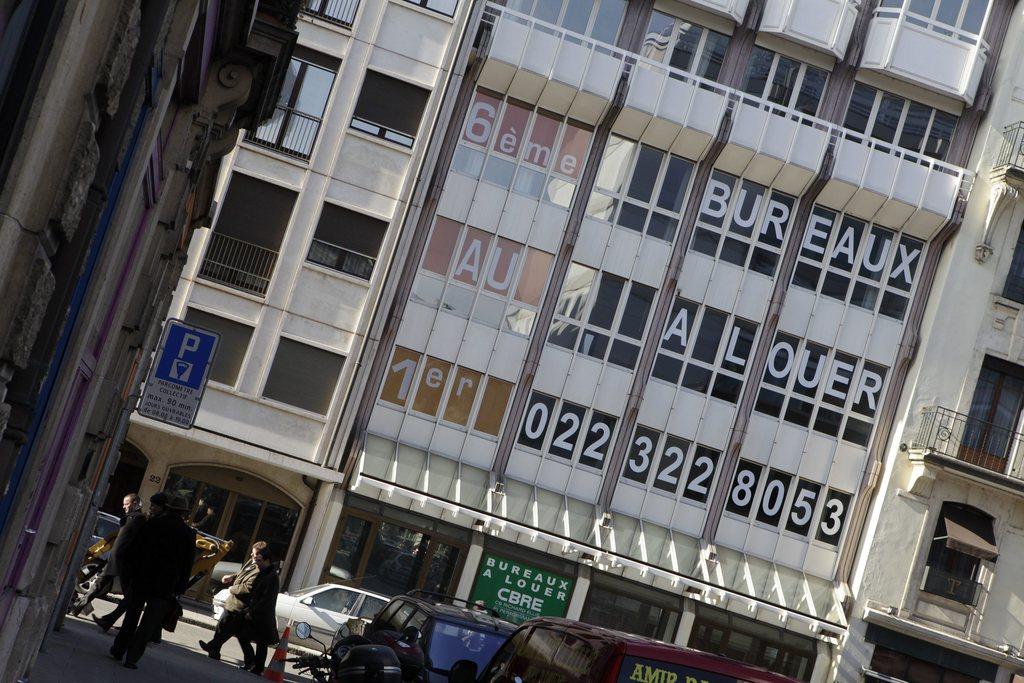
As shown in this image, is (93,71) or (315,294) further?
(315,294)

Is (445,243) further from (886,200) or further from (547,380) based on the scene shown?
(886,200)

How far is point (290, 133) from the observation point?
29.0 m

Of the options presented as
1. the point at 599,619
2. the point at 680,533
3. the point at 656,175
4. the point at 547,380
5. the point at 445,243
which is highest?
the point at 656,175

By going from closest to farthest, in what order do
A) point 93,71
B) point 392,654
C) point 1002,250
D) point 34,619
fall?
point 93,71, point 34,619, point 392,654, point 1002,250

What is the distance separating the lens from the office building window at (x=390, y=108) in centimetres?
2933

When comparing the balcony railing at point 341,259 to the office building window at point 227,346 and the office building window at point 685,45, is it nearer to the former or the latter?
the office building window at point 227,346

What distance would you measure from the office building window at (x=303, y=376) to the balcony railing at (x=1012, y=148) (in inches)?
637

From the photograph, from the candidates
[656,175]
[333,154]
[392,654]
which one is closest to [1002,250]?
[656,175]

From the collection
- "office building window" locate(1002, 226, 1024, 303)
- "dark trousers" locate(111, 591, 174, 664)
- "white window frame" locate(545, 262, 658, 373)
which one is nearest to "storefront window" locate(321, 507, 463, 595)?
"white window frame" locate(545, 262, 658, 373)

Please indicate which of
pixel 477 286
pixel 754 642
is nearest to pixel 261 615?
pixel 477 286

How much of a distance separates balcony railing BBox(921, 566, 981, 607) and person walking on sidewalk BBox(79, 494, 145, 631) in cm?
1995

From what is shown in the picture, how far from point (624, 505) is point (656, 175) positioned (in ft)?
24.8

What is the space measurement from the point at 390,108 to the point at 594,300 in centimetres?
619

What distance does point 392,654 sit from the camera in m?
10.3
